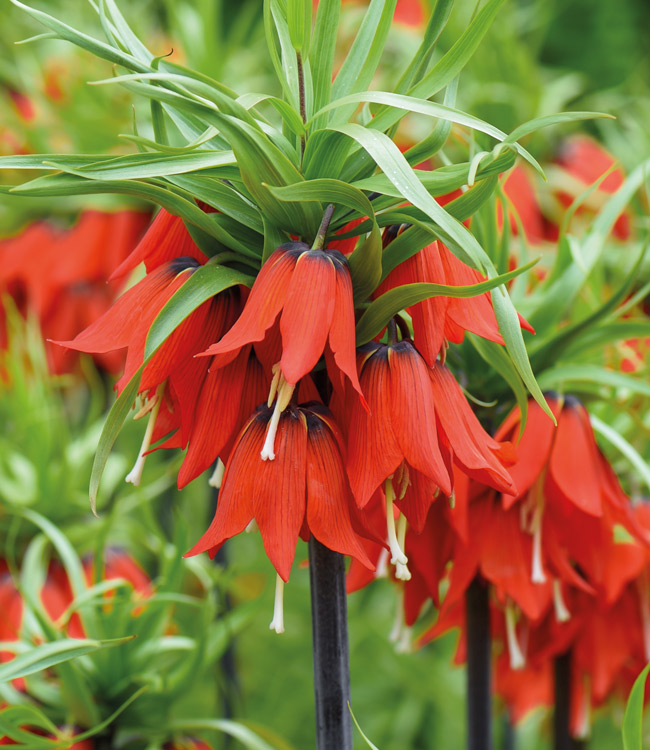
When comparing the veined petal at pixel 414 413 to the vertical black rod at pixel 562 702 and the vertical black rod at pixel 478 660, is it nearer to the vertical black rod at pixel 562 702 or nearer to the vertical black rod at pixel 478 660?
the vertical black rod at pixel 478 660

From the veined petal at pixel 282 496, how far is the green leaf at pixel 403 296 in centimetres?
7

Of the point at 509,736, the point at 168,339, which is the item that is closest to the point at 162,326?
the point at 168,339

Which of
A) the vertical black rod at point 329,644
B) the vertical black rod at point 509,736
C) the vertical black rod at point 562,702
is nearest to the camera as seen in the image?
the vertical black rod at point 329,644

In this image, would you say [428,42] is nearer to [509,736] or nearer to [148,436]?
[148,436]

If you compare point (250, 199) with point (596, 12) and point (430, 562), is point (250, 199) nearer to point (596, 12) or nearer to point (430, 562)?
point (430, 562)

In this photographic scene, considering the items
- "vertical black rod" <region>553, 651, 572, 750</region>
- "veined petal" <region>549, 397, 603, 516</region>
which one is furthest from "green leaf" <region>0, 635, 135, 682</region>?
"vertical black rod" <region>553, 651, 572, 750</region>

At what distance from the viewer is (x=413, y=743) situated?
163 cm

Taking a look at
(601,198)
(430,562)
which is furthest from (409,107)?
(601,198)

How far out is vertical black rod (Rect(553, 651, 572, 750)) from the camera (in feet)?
2.96

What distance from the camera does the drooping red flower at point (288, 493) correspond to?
0.47 meters

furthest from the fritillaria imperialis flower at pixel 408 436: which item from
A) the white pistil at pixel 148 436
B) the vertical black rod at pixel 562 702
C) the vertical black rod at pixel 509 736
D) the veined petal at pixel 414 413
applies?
the vertical black rod at pixel 509 736

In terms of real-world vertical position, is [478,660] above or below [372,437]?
below

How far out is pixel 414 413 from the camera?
475 millimetres

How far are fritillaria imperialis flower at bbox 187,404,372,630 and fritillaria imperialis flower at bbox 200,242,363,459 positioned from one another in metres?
0.02
